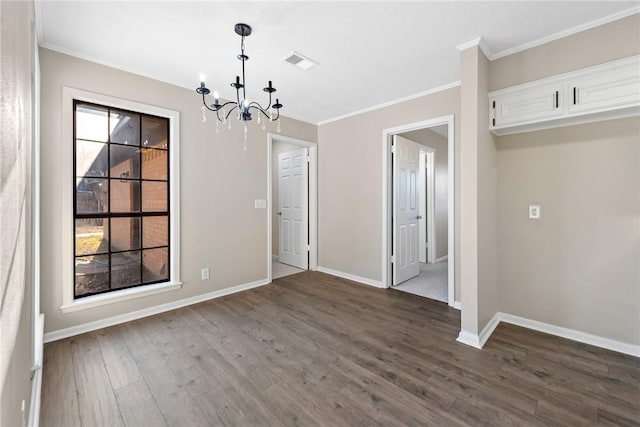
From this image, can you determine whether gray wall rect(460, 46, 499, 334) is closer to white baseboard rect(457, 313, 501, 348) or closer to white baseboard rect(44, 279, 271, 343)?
white baseboard rect(457, 313, 501, 348)

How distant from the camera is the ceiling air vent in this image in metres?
2.53

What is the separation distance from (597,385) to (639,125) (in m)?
1.98

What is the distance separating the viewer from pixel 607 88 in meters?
2.04

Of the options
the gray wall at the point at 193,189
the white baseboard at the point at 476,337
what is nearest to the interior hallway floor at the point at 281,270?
the gray wall at the point at 193,189

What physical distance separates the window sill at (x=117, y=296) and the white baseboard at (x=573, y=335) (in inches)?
144

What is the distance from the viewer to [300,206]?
16.1ft

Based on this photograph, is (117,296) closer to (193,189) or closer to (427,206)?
(193,189)

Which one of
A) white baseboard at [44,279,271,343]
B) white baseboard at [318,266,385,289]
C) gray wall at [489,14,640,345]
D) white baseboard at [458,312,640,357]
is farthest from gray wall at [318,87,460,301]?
white baseboard at [458,312,640,357]

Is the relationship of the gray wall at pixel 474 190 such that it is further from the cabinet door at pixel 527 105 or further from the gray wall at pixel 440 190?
the gray wall at pixel 440 190

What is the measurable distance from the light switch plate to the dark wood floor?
1107 mm

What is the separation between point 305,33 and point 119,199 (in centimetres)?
246

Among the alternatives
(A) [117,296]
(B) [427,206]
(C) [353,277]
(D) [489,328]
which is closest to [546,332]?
(D) [489,328]

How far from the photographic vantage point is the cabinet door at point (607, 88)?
195 centimetres

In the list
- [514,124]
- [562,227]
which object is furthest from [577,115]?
[562,227]
